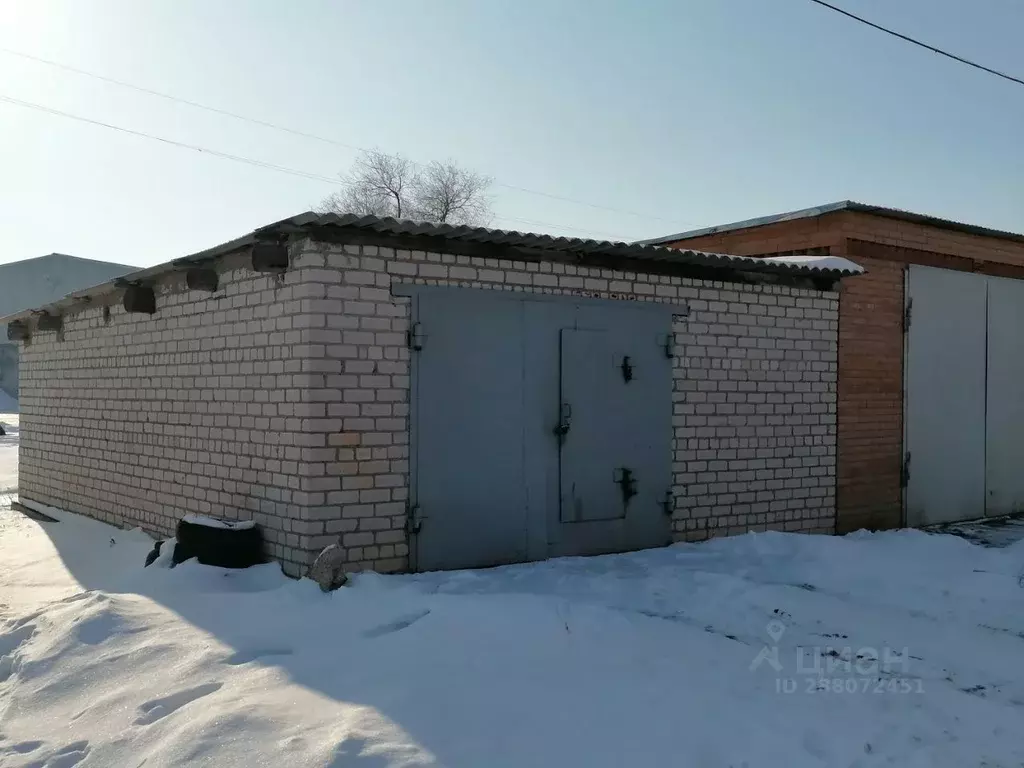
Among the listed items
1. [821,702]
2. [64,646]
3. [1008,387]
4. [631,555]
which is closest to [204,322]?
[64,646]

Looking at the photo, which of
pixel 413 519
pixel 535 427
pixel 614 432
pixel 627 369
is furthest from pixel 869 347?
pixel 413 519

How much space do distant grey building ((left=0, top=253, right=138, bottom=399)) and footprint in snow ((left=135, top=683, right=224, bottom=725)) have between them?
3989 centimetres

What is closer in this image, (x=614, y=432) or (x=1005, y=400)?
(x=614, y=432)

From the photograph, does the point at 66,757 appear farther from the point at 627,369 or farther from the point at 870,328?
the point at 870,328

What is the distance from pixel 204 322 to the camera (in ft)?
22.8

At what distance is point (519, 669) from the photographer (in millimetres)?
4027

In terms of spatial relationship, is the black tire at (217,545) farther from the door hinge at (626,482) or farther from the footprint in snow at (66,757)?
→ the door hinge at (626,482)

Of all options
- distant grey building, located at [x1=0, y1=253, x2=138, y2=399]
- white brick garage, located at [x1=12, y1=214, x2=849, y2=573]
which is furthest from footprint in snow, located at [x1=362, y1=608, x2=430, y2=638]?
distant grey building, located at [x1=0, y1=253, x2=138, y2=399]

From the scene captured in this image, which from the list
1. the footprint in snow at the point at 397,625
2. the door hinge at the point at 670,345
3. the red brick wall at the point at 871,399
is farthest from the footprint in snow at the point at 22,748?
the red brick wall at the point at 871,399

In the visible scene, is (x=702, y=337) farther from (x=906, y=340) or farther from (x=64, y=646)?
(x=64, y=646)

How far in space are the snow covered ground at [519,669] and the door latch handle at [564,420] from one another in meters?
1.02

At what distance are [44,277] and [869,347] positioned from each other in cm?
4036

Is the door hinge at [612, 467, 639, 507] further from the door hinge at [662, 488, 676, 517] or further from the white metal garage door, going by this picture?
the white metal garage door

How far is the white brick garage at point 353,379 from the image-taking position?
570 centimetres
